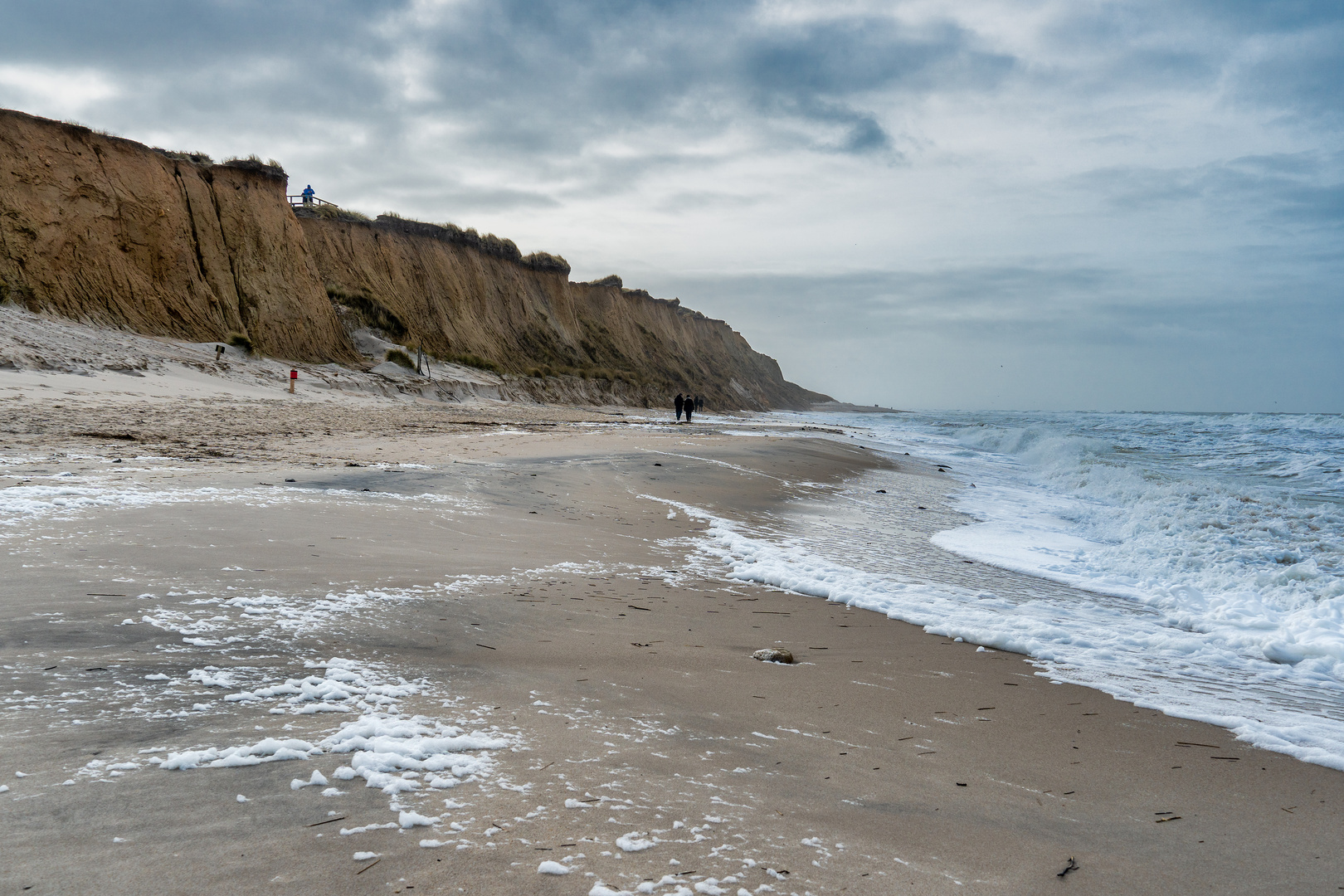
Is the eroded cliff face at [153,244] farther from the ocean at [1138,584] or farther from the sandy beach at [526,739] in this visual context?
the ocean at [1138,584]

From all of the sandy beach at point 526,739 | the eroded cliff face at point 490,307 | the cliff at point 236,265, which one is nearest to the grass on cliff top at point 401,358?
the eroded cliff face at point 490,307

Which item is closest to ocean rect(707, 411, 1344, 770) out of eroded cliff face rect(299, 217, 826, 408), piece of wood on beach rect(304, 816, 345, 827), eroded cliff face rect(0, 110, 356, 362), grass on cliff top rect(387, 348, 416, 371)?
piece of wood on beach rect(304, 816, 345, 827)

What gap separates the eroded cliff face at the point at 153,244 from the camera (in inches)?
812

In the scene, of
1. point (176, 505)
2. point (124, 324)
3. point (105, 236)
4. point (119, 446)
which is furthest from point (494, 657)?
point (105, 236)

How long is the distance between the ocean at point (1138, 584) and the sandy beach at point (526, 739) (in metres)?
0.34

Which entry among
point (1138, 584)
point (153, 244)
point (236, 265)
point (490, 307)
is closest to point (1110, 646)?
point (1138, 584)

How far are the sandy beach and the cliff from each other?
851 inches

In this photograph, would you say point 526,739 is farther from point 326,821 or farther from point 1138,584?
point 1138,584

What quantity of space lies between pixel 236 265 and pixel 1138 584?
28.7 metres

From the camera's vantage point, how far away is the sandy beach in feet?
5.16

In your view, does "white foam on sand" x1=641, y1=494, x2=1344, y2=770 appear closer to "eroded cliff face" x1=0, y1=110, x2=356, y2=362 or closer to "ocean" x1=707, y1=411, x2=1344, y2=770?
"ocean" x1=707, y1=411, x2=1344, y2=770

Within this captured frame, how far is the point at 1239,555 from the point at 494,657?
7.02m

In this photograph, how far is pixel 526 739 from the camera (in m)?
2.15

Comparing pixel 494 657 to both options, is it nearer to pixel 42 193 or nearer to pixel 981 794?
pixel 981 794
